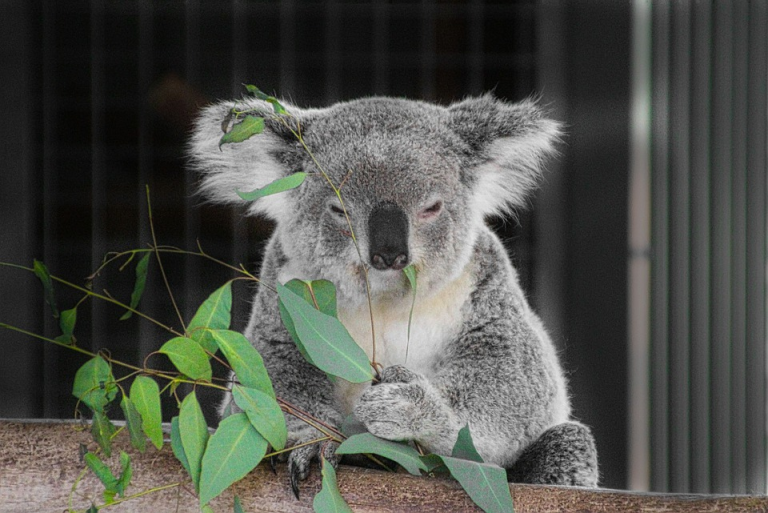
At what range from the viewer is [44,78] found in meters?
3.56

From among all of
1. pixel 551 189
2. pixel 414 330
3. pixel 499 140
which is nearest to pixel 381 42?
pixel 551 189

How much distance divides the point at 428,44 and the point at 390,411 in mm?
2706

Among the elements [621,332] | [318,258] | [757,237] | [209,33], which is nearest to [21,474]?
[318,258]

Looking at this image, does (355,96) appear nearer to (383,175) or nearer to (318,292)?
(383,175)

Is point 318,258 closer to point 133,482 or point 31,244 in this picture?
point 133,482

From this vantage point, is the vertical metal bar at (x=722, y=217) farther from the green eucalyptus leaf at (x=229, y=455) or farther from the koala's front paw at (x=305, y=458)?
the green eucalyptus leaf at (x=229, y=455)

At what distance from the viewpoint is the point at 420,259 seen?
1247 millimetres

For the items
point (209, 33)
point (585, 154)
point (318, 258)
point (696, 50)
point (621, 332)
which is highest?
point (209, 33)

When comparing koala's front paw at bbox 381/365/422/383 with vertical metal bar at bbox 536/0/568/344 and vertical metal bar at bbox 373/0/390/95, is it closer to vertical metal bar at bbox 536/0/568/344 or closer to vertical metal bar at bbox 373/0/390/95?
vertical metal bar at bbox 536/0/568/344

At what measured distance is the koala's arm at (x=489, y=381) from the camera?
120 cm

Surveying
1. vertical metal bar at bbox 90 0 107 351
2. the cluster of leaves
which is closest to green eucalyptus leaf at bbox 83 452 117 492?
the cluster of leaves

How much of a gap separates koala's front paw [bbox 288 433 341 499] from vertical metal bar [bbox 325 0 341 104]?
245 centimetres

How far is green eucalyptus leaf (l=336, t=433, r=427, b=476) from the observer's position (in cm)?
100

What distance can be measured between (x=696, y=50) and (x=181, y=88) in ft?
6.68
